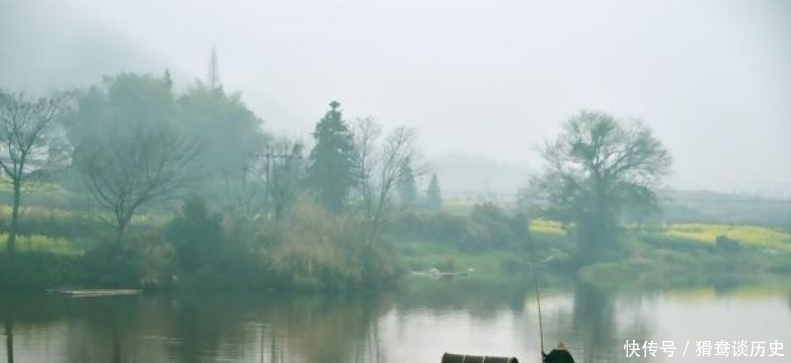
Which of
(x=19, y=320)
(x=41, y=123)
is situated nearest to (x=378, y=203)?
(x=41, y=123)

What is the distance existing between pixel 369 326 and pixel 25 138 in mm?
15610

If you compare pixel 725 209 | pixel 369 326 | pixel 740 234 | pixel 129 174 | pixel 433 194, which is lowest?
pixel 369 326

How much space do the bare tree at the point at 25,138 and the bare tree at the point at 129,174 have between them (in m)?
1.19

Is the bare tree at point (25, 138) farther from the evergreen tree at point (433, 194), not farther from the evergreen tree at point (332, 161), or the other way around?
the evergreen tree at point (433, 194)

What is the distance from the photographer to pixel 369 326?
25.2 metres

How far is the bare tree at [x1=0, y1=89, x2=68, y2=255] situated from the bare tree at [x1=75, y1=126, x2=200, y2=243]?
1189mm

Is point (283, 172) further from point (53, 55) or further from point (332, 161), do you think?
point (53, 55)

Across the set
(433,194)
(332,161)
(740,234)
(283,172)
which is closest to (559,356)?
(332,161)

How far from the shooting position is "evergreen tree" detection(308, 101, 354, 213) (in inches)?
1684

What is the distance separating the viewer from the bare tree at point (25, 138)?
34.8 meters

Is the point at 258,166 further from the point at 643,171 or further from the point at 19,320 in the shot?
the point at 19,320

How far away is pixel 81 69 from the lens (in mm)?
137875

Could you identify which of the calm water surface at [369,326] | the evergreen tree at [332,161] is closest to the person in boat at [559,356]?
the calm water surface at [369,326]

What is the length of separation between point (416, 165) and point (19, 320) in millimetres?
30014
